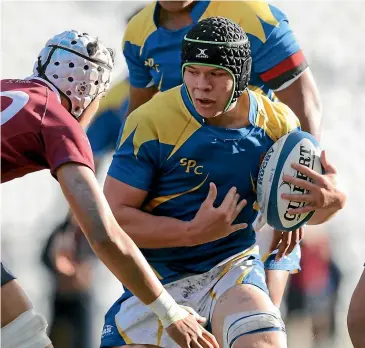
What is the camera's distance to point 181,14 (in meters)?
5.74

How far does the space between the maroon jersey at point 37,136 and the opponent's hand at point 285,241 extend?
1432 mm

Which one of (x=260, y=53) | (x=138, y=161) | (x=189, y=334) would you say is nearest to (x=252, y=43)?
(x=260, y=53)

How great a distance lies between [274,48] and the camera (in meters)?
5.62

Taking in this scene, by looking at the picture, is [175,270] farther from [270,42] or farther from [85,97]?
[270,42]

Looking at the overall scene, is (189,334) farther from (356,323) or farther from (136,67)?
(136,67)

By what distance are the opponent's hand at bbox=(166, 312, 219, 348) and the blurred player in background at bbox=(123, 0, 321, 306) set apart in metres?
1.33

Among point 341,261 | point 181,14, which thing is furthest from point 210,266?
point 341,261

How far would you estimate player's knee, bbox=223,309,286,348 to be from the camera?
14.6 feet

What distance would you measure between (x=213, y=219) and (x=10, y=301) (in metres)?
0.91

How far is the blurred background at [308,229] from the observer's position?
22.6 ft

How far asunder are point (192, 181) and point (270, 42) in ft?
3.78

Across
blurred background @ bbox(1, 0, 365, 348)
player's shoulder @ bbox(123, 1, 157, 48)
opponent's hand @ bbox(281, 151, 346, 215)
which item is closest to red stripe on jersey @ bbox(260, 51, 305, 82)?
player's shoulder @ bbox(123, 1, 157, 48)

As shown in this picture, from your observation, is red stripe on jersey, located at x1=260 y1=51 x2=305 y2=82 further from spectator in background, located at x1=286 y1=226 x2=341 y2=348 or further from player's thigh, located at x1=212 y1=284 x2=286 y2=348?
spectator in background, located at x1=286 y1=226 x2=341 y2=348

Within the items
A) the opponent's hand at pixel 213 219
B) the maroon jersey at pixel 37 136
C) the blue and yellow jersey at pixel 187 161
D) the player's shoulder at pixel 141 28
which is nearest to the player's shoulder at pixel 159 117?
the blue and yellow jersey at pixel 187 161
